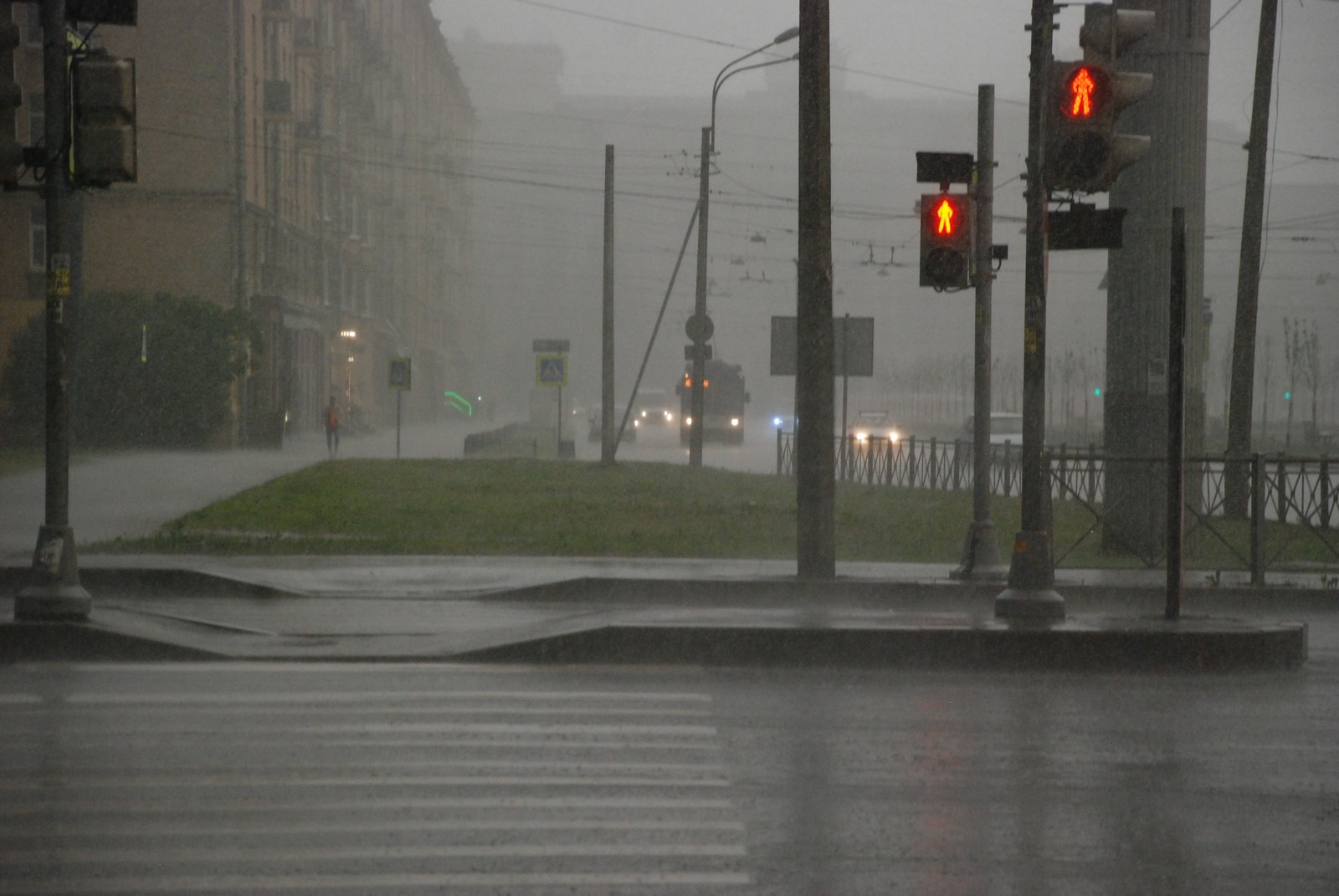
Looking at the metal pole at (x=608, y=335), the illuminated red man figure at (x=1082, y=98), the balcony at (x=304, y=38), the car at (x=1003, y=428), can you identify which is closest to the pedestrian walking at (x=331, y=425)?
the metal pole at (x=608, y=335)

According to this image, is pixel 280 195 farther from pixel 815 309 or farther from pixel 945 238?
pixel 945 238

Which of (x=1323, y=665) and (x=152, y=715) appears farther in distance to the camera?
(x=1323, y=665)

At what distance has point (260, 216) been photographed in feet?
176

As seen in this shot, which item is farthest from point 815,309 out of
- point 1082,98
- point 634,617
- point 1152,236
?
point 1152,236

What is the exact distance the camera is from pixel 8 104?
10273 mm

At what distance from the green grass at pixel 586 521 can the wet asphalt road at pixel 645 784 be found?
885 centimetres

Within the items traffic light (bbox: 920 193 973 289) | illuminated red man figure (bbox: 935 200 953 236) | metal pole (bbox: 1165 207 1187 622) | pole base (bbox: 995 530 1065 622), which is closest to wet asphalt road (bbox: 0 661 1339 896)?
pole base (bbox: 995 530 1065 622)

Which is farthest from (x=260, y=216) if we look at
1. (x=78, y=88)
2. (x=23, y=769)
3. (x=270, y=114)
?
(x=23, y=769)

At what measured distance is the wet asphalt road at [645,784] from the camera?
6.10 meters

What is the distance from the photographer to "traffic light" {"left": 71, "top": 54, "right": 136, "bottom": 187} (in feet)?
35.3

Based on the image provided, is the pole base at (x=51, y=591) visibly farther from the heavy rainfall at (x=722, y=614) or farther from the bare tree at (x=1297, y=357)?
the bare tree at (x=1297, y=357)

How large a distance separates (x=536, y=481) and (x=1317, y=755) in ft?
79.7

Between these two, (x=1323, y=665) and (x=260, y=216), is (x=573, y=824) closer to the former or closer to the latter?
(x=1323, y=665)

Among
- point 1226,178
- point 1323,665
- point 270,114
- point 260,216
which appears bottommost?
point 1323,665
